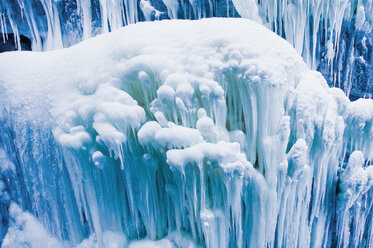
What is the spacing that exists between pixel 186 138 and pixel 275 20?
117 inches

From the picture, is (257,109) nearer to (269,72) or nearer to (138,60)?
(269,72)

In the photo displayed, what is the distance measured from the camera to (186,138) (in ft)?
6.91

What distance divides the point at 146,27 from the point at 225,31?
28.9 inches

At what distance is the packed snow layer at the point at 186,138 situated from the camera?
2219 millimetres

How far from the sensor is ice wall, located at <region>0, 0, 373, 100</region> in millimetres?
4273

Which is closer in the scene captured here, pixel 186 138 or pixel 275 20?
pixel 186 138

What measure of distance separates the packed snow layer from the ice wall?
6.46ft

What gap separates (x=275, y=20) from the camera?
4191 mm

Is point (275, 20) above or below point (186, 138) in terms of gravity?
above

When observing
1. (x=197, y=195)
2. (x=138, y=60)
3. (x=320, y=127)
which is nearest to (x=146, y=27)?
(x=138, y=60)

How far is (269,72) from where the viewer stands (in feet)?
7.22

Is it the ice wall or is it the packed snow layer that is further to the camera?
the ice wall

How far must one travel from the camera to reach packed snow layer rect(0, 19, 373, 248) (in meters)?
2.22

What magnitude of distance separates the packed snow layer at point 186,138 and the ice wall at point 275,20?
1.97 meters
